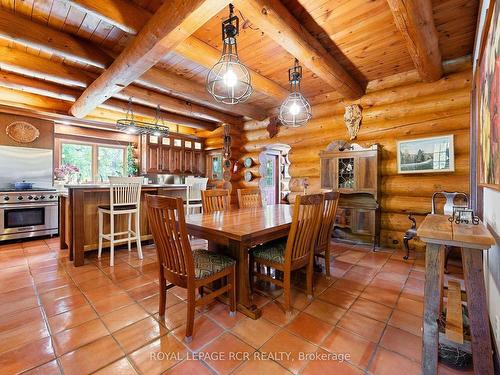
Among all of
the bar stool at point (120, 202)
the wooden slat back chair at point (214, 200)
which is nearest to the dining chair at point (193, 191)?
the bar stool at point (120, 202)

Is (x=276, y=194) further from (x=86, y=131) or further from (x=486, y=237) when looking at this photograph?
(x=486, y=237)

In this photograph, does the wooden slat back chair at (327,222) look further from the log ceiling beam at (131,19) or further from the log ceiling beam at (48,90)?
the log ceiling beam at (48,90)

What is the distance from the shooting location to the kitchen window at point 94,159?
17.6 ft

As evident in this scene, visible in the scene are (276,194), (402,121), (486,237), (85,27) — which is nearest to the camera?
(486,237)

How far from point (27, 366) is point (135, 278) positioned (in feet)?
4.01

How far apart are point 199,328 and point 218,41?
3046 mm

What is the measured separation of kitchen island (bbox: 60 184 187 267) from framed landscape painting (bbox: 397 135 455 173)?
11.8 feet

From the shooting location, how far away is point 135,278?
261 centimetres

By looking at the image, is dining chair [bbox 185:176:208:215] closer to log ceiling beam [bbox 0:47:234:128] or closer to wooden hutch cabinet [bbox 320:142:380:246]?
log ceiling beam [bbox 0:47:234:128]

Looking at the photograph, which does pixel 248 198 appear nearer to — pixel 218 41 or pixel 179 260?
pixel 179 260

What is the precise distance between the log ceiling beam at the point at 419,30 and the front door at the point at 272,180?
383 centimetres

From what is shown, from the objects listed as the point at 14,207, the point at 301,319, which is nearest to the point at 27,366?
the point at 301,319

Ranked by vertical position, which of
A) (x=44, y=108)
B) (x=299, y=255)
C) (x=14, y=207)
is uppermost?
(x=44, y=108)

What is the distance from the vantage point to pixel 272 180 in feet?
22.1
